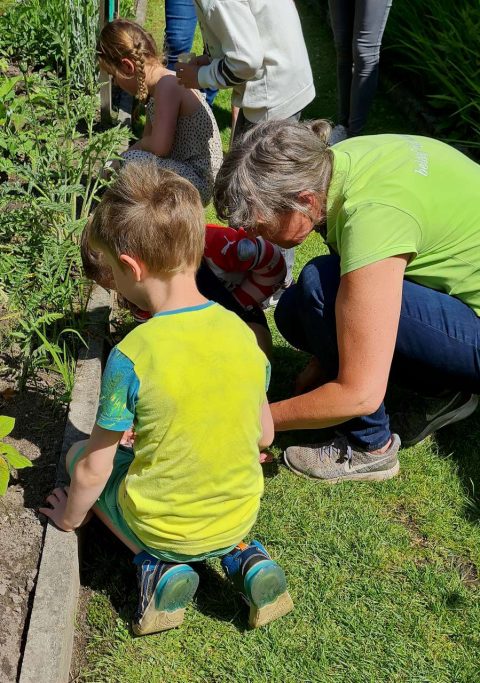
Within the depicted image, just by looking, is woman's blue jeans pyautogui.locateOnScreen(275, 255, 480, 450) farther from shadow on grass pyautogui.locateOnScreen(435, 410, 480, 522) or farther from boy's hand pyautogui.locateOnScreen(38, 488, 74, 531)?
boy's hand pyautogui.locateOnScreen(38, 488, 74, 531)

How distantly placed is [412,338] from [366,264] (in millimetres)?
428

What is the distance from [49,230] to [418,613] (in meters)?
1.92

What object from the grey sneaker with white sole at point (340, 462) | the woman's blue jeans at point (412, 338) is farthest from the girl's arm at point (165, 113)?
the grey sneaker with white sole at point (340, 462)

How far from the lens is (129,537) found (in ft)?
6.79

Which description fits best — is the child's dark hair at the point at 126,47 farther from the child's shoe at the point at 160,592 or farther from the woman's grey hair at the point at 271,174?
the child's shoe at the point at 160,592

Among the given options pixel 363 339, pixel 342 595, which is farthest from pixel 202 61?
pixel 342 595

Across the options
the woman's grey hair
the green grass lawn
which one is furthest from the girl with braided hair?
the green grass lawn

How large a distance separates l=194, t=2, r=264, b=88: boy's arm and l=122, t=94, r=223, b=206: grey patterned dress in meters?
0.57

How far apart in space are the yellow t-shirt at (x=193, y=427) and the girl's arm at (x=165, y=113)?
2.08 meters

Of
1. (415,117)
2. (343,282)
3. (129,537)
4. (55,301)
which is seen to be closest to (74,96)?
(55,301)

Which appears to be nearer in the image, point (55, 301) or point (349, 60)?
point (55, 301)

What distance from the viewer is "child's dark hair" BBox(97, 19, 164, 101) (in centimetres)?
361

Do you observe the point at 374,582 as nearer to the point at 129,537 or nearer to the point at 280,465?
the point at 280,465

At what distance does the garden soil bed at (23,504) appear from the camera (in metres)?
1.96
